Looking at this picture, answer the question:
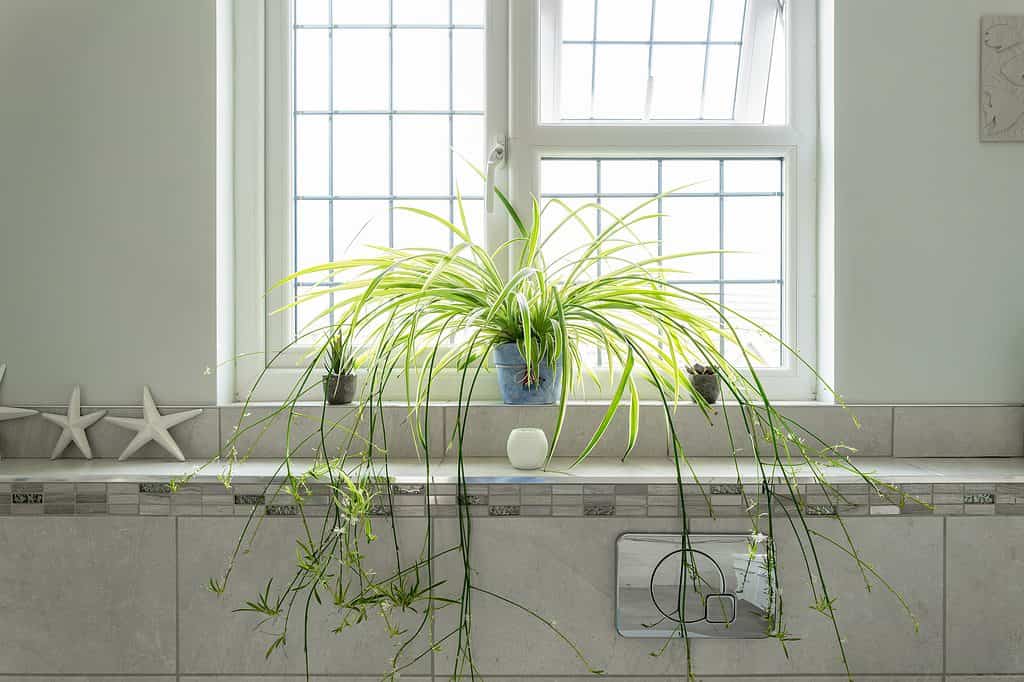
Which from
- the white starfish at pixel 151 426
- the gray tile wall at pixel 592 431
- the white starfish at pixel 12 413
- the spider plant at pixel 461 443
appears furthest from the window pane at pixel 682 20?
the white starfish at pixel 12 413

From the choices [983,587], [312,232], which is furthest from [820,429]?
[312,232]

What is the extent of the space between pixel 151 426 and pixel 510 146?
1.09m

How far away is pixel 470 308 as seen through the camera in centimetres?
158

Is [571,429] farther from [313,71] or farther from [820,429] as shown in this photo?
[313,71]

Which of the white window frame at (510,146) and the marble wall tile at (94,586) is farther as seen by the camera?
the white window frame at (510,146)

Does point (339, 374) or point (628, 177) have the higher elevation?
point (628, 177)

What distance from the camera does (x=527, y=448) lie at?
1545 mm

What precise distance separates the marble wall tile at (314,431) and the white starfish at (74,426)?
295 mm

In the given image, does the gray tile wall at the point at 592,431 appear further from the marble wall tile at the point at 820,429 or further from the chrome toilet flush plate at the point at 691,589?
the chrome toilet flush plate at the point at 691,589

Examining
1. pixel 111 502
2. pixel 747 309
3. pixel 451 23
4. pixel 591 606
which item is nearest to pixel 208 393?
pixel 111 502

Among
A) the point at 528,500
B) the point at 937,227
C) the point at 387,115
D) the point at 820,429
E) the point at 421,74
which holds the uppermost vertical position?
the point at 421,74

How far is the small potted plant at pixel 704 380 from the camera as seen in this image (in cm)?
170

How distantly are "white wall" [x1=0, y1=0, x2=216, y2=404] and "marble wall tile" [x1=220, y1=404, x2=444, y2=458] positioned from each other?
0.11m

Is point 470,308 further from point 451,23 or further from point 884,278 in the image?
point 884,278
